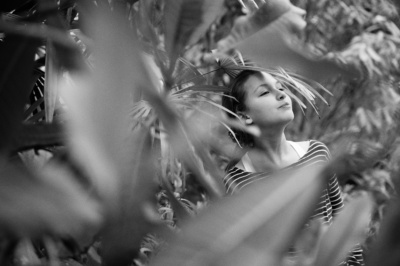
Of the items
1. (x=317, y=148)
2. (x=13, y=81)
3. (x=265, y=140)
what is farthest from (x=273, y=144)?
(x=13, y=81)

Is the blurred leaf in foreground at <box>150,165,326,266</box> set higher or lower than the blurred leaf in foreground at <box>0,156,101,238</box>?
lower

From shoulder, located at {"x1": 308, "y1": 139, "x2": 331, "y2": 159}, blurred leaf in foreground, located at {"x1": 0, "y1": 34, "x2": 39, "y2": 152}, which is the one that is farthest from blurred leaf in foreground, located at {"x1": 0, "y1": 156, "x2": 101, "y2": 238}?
shoulder, located at {"x1": 308, "y1": 139, "x2": 331, "y2": 159}

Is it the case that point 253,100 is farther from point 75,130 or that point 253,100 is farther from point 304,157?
point 75,130

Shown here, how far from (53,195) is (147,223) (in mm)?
22

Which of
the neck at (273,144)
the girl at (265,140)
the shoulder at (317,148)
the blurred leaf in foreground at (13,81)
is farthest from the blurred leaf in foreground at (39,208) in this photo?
the shoulder at (317,148)

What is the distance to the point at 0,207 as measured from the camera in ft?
0.43

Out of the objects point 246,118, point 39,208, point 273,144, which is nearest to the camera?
point 39,208

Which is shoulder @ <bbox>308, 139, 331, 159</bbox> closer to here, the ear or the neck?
the neck

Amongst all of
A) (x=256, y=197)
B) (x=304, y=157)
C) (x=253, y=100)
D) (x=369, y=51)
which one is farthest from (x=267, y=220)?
(x=369, y=51)

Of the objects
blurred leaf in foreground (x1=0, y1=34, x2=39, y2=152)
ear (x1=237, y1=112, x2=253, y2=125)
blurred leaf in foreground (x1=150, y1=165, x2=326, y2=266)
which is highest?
blurred leaf in foreground (x1=0, y1=34, x2=39, y2=152)

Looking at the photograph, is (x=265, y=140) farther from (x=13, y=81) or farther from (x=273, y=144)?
(x=13, y=81)

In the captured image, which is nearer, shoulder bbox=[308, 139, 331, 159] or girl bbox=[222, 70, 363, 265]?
girl bbox=[222, 70, 363, 265]

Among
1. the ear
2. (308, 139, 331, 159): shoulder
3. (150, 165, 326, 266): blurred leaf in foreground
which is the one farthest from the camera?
(308, 139, 331, 159): shoulder

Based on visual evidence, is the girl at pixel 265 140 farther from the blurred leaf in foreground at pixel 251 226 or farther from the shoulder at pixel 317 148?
the blurred leaf in foreground at pixel 251 226
